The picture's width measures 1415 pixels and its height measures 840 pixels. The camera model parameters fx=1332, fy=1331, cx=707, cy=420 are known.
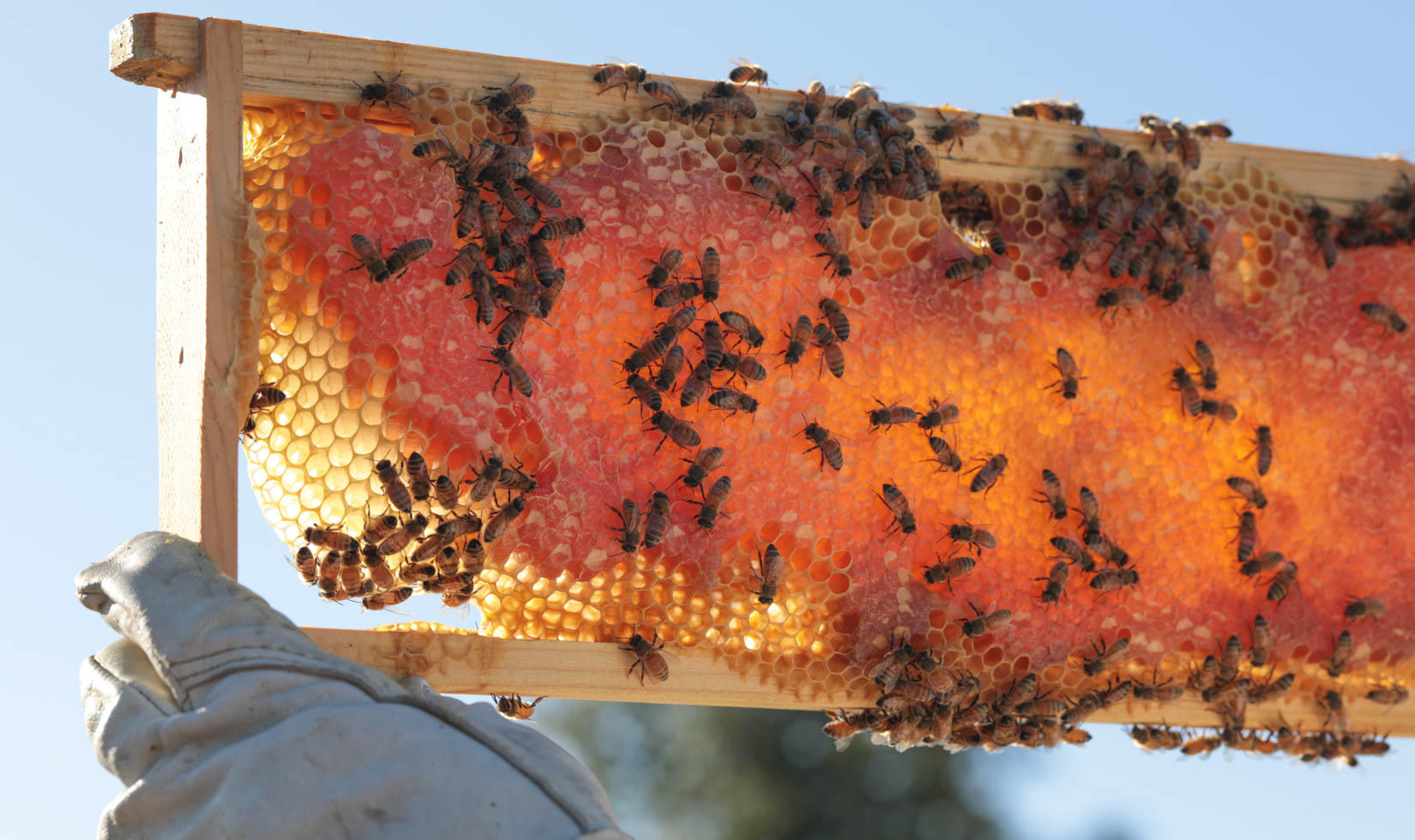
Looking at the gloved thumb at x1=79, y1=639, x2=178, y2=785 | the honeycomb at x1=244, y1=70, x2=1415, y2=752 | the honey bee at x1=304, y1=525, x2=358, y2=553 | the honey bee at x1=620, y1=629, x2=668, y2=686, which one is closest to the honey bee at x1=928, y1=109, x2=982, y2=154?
the honeycomb at x1=244, y1=70, x2=1415, y2=752

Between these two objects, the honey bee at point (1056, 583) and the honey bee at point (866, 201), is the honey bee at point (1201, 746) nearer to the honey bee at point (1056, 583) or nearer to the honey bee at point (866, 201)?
the honey bee at point (1056, 583)

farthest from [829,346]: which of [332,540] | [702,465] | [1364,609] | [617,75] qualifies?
[1364,609]

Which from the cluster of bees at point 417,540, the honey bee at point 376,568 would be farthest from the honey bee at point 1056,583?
the honey bee at point 376,568

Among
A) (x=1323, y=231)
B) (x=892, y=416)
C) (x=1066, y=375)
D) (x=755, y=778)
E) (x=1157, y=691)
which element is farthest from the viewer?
(x=755, y=778)

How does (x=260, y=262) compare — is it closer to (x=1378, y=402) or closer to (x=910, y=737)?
(x=910, y=737)

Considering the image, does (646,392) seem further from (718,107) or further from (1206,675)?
(1206,675)
